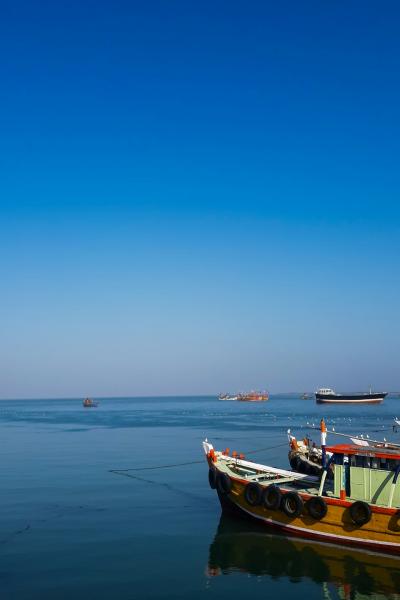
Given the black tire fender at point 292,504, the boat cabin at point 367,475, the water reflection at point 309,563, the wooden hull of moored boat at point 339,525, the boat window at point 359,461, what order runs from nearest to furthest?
the water reflection at point 309,563 → the wooden hull of moored boat at point 339,525 → the boat cabin at point 367,475 → the boat window at point 359,461 → the black tire fender at point 292,504

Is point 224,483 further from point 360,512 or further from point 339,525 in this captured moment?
point 360,512

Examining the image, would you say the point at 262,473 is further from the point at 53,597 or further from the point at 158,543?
the point at 53,597

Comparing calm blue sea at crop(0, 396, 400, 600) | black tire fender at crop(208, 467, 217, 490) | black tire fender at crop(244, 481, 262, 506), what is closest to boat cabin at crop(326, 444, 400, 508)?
calm blue sea at crop(0, 396, 400, 600)

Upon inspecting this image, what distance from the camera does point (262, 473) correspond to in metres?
30.3

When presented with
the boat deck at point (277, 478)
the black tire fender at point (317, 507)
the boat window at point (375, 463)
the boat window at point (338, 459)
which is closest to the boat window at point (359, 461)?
the boat window at point (375, 463)

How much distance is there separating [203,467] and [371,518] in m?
24.3

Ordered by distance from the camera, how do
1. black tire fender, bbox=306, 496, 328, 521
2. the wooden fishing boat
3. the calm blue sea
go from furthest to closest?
black tire fender, bbox=306, 496, 328, 521 < the wooden fishing boat < the calm blue sea

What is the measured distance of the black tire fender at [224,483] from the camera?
92.0ft

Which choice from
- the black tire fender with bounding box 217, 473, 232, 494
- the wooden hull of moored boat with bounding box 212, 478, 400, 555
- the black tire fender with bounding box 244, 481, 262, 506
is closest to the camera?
the wooden hull of moored boat with bounding box 212, 478, 400, 555

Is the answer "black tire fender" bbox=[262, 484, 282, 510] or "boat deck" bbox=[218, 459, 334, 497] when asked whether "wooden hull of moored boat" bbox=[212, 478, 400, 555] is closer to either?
"black tire fender" bbox=[262, 484, 282, 510]

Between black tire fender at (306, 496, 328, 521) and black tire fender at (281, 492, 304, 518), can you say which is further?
black tire fender at (281, 492, 304, 518)

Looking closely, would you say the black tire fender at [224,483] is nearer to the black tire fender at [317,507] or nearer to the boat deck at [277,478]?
the boat deck at [277,478]

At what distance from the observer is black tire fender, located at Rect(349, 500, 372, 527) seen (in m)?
22.5

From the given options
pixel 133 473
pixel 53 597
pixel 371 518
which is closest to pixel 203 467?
pixel 133 473
